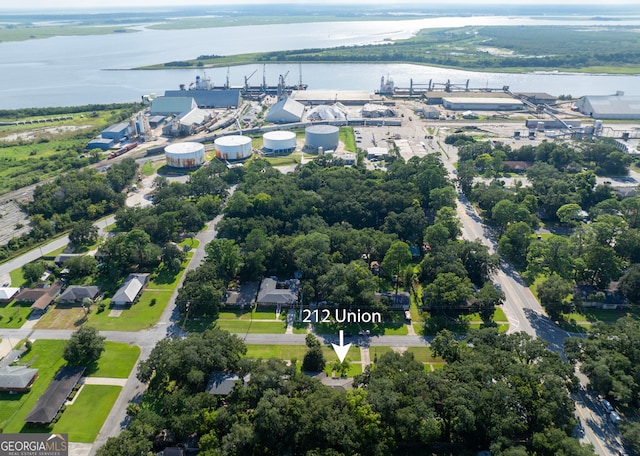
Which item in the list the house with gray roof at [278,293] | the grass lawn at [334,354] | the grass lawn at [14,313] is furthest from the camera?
the house with gray roof at [278,293]

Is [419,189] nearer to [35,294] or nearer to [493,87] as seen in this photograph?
[35,294]

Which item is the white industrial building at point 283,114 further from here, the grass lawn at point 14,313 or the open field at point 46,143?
the grass lawn at point 14,313

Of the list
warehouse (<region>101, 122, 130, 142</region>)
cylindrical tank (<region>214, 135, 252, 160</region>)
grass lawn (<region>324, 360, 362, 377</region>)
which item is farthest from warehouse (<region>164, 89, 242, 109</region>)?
grass lawn (<region>324, 360, 362, 377</region>)

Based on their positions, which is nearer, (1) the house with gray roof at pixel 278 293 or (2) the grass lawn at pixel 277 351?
(2) the grass lawn at pixel 277 351

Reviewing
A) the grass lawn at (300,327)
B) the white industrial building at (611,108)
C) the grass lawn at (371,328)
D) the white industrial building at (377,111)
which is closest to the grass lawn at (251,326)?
the grass lawn at (300,327)

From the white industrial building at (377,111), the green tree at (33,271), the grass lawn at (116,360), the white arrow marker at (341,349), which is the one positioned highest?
the white industrial building at (377,111)

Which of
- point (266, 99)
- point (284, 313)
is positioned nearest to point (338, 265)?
point (284, 313)

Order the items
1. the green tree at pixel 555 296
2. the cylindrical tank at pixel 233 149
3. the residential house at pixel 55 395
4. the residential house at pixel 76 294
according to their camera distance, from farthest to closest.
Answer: the cylindrical tank at pixel 233 149 → the residential house at pixel 76 294 → the green tree at pixel 555 296 → the residential house at pixel 55 395
